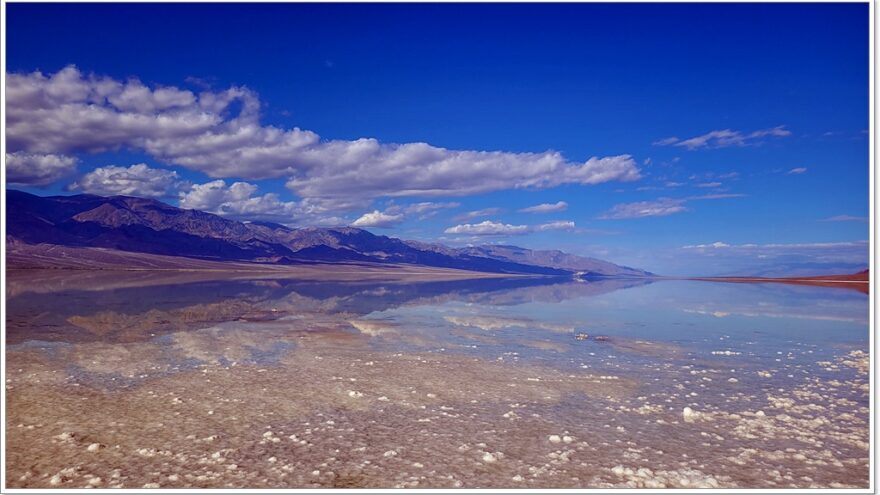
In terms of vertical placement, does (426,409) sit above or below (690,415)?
below

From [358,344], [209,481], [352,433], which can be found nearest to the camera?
[209,481]

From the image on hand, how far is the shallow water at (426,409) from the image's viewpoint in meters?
6.52

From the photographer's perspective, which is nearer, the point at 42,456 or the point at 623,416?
the point at 42,456

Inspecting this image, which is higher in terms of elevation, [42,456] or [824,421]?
[824,421]

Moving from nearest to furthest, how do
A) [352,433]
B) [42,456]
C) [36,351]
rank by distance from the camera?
[42,456] < [352,433] < [36,351]

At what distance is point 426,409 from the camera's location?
898cm

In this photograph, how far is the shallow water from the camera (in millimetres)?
6520

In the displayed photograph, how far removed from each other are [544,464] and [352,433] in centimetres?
279

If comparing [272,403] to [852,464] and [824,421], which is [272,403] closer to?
[852,464]

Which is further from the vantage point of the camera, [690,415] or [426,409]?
[426,409]

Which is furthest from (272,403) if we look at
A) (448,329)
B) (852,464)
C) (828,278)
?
(828,278)

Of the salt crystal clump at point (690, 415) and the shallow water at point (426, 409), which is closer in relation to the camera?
the shallow water at point (426, 409)

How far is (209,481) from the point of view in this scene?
244 inches

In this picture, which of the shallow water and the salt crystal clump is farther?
the salt crystal clump
